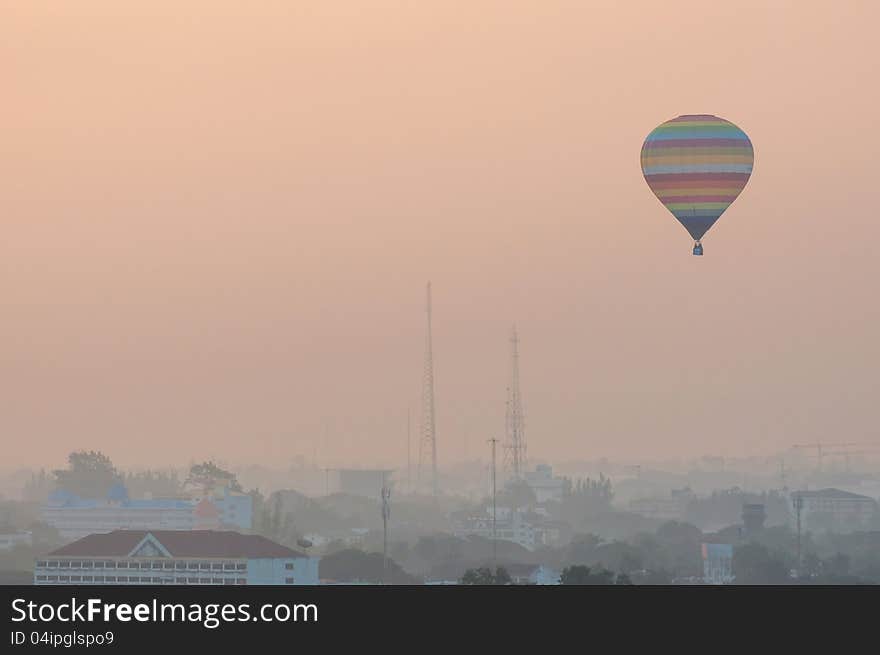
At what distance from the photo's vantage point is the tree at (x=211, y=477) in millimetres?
171500

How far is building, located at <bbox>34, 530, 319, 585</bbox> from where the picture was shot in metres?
81.9

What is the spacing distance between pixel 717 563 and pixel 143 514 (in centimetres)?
5770

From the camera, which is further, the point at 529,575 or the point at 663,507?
the point at 663,507

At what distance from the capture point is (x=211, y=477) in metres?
174

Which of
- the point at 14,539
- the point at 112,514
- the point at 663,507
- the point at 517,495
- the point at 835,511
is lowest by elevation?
→ the point at 14,539

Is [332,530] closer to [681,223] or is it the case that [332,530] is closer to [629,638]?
[681,223]

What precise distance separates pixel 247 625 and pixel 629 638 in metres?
1.52

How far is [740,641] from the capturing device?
24.3 feet

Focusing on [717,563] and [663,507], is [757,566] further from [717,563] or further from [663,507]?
[663,507]

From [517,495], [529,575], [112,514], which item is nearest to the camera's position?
[529,575]

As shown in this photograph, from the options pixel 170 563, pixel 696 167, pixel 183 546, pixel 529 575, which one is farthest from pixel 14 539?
pixel 696 167

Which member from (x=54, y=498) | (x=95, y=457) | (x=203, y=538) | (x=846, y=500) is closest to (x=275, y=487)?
(x=95, y=457)

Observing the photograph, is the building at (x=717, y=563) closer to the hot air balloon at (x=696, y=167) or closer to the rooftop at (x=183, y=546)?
the rooftop at (x=183, y=546)

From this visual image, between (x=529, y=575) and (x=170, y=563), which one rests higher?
(x=170, y=563)
